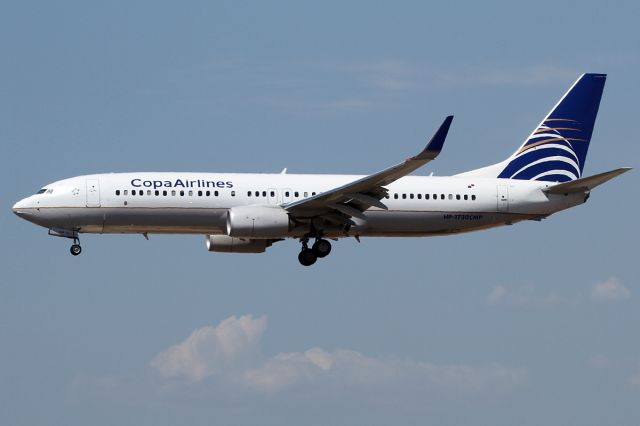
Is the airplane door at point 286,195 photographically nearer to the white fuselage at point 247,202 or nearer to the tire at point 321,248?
the white fuselage at point 247,202

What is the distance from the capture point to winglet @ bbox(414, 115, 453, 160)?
5519cm

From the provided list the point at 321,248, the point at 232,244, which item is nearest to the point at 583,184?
the point at 321,248

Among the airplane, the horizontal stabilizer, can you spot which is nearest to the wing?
the airplane

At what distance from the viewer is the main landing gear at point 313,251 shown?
64812 mm

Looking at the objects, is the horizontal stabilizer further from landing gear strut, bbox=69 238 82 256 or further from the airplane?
landing gear strut, bbox=69 238 82 256

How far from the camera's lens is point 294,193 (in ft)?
211

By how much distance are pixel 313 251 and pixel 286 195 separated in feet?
9.37

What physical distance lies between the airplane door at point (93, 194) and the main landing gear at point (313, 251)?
30.4 ft

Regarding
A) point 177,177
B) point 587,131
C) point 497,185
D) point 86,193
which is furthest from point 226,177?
point 587,131

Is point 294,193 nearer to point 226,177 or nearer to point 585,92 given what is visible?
point 226,177

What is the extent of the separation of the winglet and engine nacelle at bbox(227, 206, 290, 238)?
29.7ft

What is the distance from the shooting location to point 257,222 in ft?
203

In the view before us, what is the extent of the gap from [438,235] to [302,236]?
20.7 feet

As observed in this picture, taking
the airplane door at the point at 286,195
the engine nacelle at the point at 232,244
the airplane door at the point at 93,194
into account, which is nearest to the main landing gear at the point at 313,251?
the airplane door at the point at 286,195
